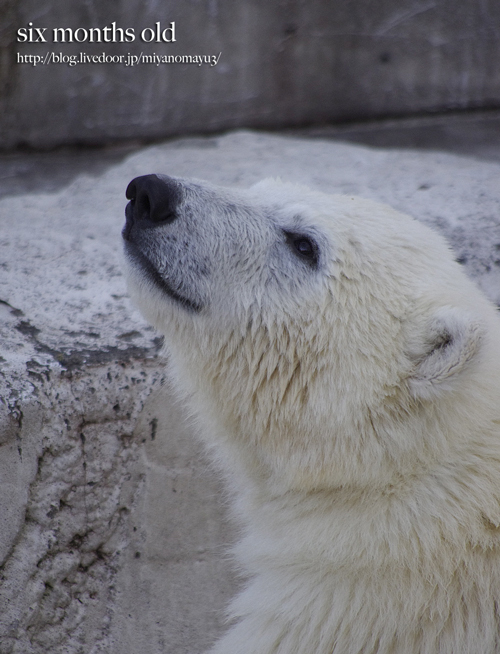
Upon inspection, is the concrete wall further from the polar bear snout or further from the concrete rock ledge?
the polar bear snout

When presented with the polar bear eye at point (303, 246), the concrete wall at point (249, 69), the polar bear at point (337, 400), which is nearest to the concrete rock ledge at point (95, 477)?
the polar bear at point (337, 400)

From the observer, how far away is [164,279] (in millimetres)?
1813

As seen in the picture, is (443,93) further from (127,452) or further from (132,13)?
(127,452)

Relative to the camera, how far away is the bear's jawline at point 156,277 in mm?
1823

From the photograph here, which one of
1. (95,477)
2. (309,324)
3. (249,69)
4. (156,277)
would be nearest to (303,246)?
(309,324)

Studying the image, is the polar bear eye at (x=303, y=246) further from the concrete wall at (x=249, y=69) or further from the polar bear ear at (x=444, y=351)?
the concrete wall at (x=249, y=69)

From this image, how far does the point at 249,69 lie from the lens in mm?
4211

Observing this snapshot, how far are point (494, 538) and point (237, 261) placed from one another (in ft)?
3.03

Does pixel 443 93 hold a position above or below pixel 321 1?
below

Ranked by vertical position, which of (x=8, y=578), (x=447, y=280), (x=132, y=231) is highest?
(x=132, y=231)

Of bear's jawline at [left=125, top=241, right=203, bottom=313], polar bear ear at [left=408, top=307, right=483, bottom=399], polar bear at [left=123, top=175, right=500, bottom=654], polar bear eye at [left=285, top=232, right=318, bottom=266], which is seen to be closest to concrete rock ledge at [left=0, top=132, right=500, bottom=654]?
polar bear at [left=123, top=175, right=500, bottom=654]

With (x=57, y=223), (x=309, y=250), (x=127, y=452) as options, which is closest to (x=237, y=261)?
(x=309, y=250)

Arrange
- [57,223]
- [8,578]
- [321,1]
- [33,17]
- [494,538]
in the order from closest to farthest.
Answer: [494,538] → [8,578] → [57,223] → [33,17] → [321,1]

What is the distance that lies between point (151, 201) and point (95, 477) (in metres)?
1.00
